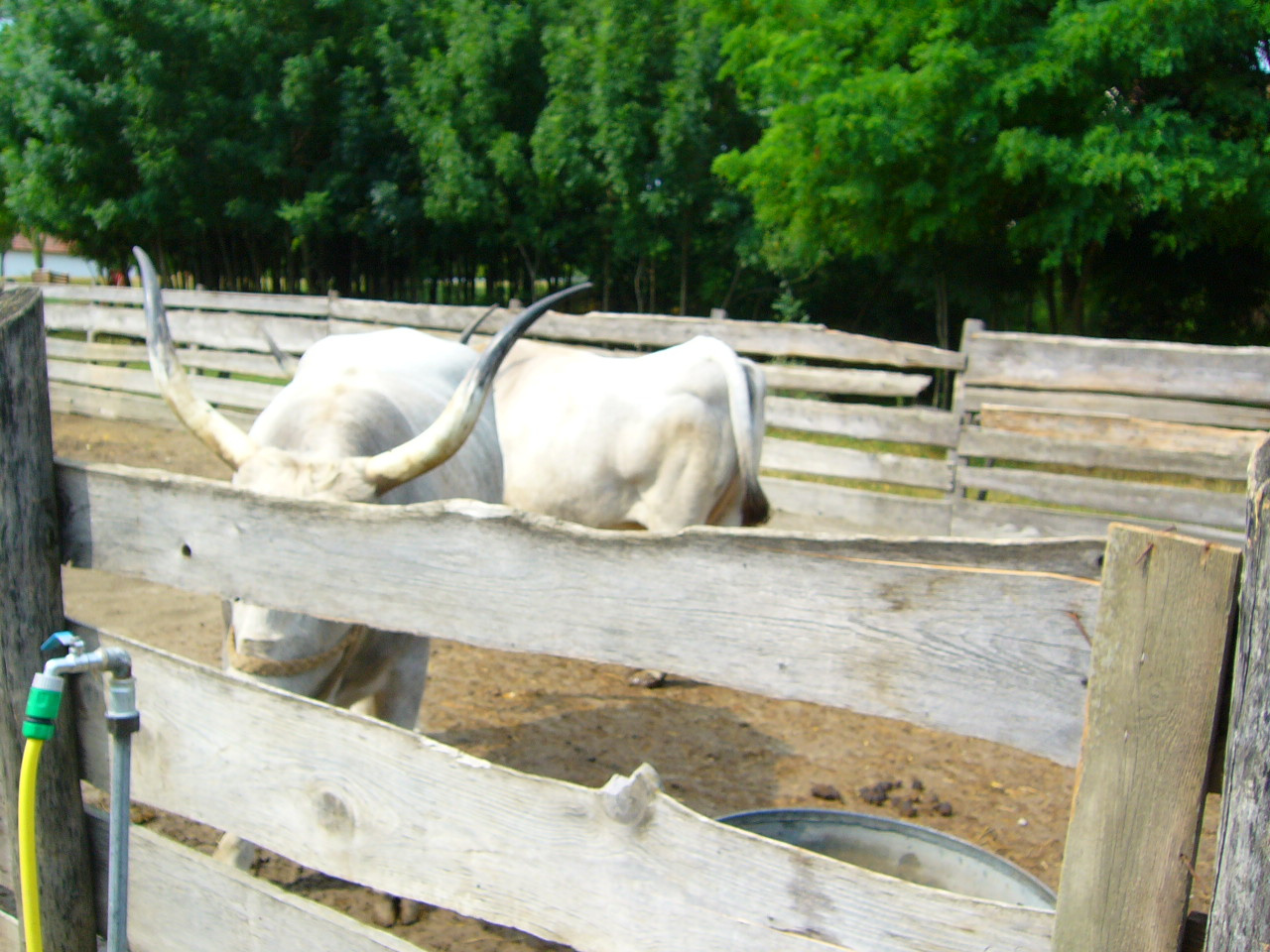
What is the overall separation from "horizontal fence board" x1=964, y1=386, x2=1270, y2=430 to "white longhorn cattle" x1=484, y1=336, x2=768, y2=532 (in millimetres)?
2804

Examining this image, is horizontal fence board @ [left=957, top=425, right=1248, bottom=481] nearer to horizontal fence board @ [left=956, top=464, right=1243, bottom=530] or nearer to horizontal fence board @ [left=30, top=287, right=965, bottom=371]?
horizontal fence board @ [left=956, top=464, right=1243, bottom=530]

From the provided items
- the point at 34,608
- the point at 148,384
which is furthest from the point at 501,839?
the point at 148,384

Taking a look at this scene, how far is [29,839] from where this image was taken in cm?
165

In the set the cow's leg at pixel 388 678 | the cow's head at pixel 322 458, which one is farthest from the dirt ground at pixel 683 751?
the cow's head at pixel 322 458

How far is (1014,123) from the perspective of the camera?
11023 mm

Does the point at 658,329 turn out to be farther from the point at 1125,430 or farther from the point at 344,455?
the point at 344,455

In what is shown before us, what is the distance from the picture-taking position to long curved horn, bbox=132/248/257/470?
8.30 ft

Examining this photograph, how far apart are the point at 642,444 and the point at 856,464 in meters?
3.13

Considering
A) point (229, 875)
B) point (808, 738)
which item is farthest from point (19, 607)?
point (808, 738)

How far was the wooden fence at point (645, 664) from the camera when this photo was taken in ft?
3.82

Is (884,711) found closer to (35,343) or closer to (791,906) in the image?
(791,906)

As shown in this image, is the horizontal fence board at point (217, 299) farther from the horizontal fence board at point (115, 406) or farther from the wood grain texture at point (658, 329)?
the horizontal fence board at point (115, 406)

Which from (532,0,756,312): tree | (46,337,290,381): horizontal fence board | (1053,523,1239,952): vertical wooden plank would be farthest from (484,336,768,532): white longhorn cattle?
(532,0,756,312): tree

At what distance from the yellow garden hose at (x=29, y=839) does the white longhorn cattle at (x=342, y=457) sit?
0.63 metres
